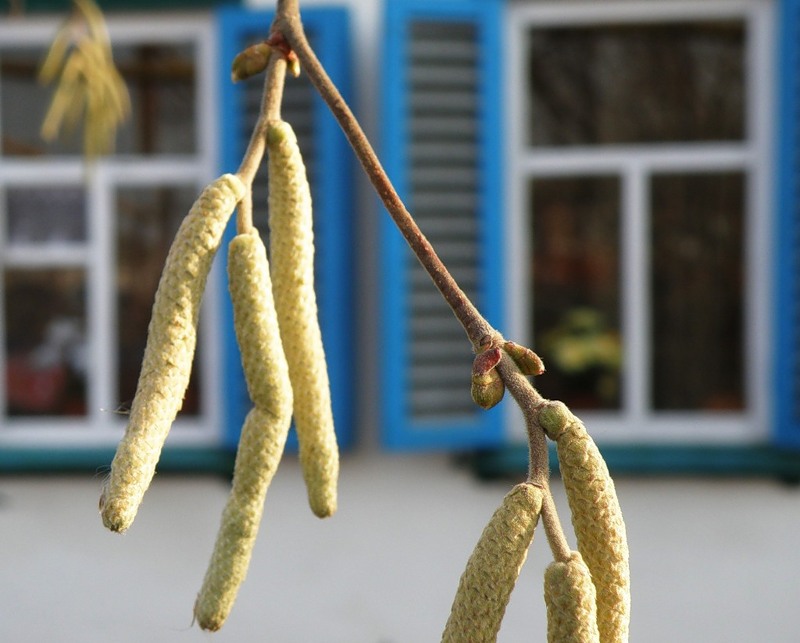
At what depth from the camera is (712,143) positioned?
9.48ft

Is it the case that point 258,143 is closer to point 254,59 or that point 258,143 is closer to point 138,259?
point 254,59

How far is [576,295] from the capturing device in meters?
3.05

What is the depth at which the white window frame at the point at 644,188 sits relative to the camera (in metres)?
Answer: 2.79

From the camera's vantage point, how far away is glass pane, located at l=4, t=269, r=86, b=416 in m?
3.11

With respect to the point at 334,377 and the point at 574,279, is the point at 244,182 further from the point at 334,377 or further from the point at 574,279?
the point at 574,279

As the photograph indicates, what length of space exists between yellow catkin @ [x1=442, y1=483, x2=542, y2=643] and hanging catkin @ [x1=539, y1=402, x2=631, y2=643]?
21 millimetres

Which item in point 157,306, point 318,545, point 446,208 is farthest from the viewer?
point 318,545

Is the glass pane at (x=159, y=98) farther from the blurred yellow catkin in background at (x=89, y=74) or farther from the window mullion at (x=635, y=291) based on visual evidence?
the window mullion at (x=635, y=291)

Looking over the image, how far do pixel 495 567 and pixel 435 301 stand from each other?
2.29 m

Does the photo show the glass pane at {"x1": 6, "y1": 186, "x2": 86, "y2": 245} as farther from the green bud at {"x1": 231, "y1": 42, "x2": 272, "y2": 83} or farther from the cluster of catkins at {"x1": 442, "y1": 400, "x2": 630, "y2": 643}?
the cluster of catkins at {"x1": 442, "y1": 400, "x2": 630, "y2": 643}

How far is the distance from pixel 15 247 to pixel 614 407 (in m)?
1.67

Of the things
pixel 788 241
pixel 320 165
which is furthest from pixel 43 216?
pixel 788 241

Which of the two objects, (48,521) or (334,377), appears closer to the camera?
(334,377)

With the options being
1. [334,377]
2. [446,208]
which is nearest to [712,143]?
[446,208]
